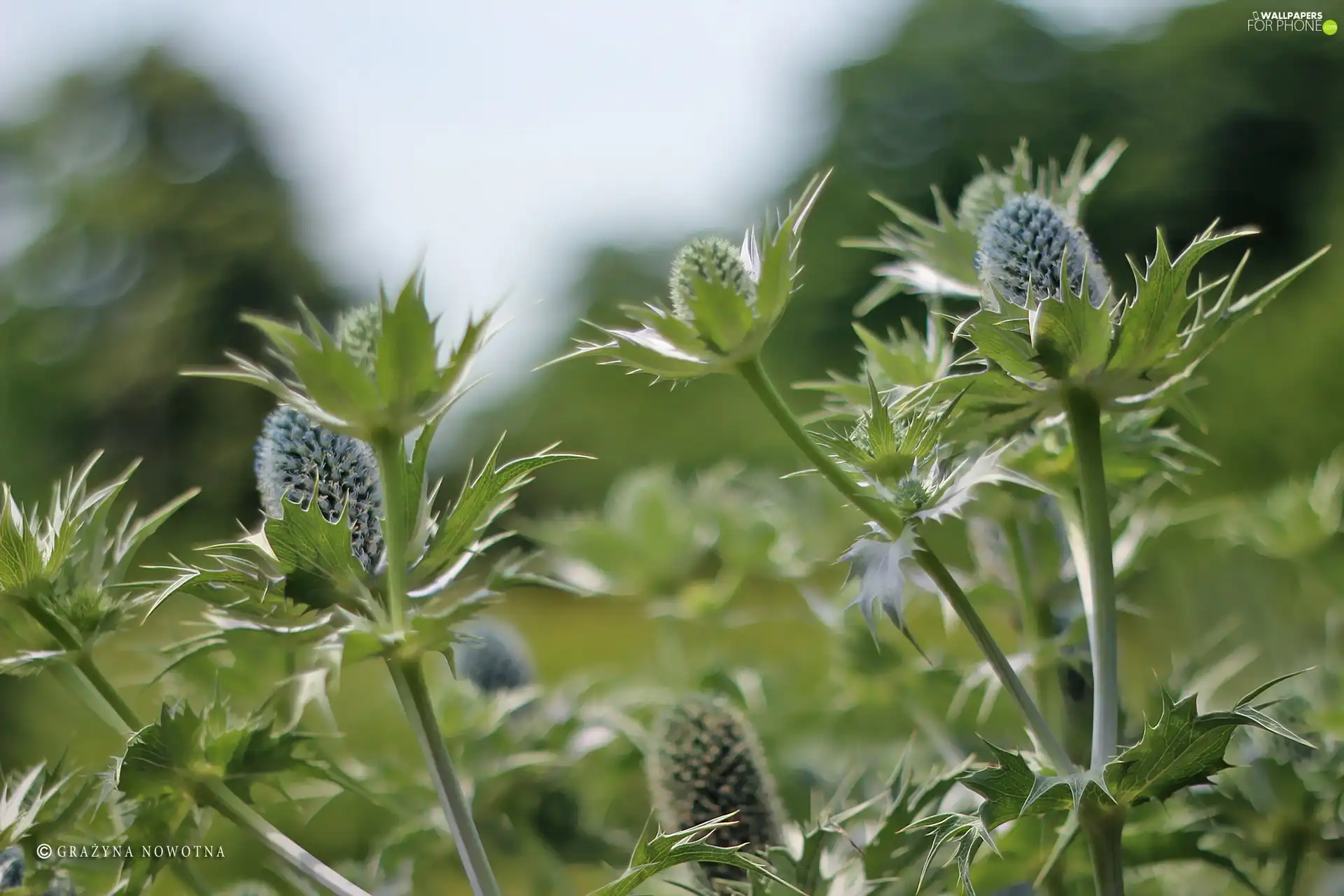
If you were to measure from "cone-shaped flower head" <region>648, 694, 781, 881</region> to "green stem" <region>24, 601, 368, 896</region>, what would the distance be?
15.7 inches

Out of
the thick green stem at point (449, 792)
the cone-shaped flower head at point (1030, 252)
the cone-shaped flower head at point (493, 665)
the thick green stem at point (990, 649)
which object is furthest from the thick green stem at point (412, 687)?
the cone-shaped flower head at point (493, 665)

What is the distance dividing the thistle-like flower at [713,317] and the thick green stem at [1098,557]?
235mm

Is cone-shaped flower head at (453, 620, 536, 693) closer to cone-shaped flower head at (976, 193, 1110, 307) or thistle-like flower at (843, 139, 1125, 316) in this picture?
thistle-like flower at (843, 139, 1125, 316)

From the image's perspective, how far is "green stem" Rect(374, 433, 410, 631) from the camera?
691 millimetres

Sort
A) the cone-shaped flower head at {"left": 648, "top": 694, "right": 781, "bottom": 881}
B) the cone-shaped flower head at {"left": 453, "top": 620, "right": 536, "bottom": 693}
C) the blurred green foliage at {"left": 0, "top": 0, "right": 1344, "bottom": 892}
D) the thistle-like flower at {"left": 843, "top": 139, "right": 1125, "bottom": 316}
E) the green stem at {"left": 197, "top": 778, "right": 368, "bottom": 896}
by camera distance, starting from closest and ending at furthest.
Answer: the green stem at {"left": 197, "top": 778, "right": 368, "bottom": 896} < the thistle-like flower at {"left": 843, "top": 139, "right": 1125, "bottom": 316} < the cone-shaped flower head at {"left": 648, "top": 694, "right": 781, "bottom": 881} < the blurred green foliage at {"left": 0, "top": 0, "right": 1344, "bottom": 892} < the cone-shaped flower head at {"left": 453, "top": 620, "right": 536, "bottom": 693}

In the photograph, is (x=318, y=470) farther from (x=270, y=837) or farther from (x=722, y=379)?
(x=722, y=379)

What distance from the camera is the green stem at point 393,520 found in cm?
69

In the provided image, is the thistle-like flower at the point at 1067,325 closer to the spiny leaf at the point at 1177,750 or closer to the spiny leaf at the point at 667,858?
the spiny leaf at the point at 1177,750

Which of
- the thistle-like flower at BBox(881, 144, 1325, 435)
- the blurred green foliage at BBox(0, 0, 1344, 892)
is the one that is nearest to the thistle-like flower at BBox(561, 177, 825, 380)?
the thistle-like flower at BBox(881, 144, 1325, 435)

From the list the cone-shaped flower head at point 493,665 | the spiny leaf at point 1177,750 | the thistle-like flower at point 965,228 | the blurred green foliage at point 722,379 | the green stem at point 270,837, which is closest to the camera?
the spiny leaf at point 1177,750

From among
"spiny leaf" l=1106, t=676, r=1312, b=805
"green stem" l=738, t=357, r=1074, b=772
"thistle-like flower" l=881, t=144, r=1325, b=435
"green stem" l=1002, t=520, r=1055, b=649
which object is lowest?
"green stem" l=1002, t=520, r=1055, b=649

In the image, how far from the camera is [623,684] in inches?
79.8

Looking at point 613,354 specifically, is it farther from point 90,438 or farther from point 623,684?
point 90,438

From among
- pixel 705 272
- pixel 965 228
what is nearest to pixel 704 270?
pixel 705 272
